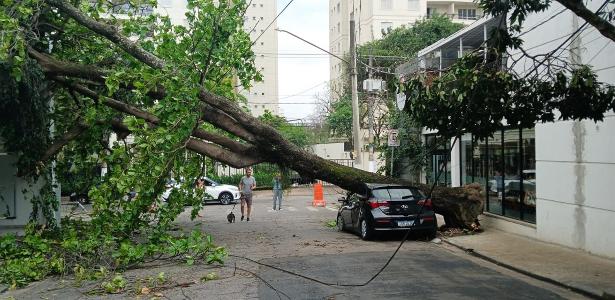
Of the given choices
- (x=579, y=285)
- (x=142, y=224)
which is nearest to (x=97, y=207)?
(x=142, y=224)

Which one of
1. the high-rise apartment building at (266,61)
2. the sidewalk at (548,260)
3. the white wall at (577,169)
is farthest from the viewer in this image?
the high-rise apartment building at (266,61)

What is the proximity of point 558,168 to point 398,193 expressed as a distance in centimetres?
386

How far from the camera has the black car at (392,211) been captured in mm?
13922

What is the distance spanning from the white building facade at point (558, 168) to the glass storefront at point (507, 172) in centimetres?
2

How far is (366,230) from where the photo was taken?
14.3m

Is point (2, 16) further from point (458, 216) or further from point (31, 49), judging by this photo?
point (458, 216)

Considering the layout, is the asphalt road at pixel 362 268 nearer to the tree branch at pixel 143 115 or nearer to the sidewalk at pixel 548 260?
the sidewalk at pixel 548 260

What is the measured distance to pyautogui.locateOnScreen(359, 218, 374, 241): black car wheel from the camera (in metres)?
14.1

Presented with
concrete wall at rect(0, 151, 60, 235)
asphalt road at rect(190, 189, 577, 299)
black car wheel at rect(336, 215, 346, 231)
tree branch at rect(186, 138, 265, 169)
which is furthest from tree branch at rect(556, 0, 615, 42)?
concrete wall at rect(0, 151, 60, 235)

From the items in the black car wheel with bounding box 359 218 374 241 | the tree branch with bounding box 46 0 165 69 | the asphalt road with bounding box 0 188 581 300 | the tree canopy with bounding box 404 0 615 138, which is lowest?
the asphalt road with bounding box 0 188 581 300

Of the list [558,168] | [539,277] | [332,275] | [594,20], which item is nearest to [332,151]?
[558,168]

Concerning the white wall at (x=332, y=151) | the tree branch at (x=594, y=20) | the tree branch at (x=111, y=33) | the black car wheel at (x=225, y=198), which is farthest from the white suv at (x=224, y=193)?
the tree branch at (x=594, y=20)

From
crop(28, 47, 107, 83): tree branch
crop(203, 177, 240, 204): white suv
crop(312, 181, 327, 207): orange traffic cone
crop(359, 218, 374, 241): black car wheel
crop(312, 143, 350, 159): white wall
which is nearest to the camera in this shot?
crop(28, 47, 107, 83): tree branch

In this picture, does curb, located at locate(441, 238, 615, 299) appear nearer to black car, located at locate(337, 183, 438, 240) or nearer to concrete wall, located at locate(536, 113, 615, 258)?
black car, located at locate(337, 183, 438, 240)
